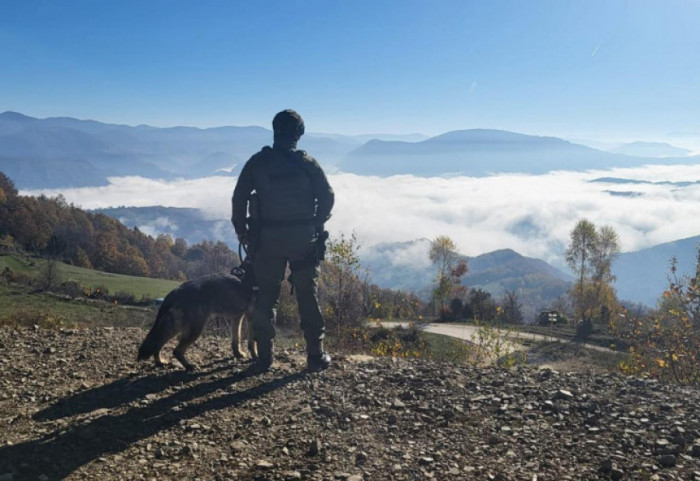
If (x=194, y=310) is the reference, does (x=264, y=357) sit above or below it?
below

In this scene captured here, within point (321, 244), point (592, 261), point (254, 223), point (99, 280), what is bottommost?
point (99, 280)

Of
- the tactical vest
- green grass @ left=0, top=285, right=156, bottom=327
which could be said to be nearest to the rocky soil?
the tactical vest

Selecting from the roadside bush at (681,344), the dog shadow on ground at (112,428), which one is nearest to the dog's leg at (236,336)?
the dog shadow on ground at (112,428)

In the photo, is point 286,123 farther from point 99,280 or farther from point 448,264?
point 448,264

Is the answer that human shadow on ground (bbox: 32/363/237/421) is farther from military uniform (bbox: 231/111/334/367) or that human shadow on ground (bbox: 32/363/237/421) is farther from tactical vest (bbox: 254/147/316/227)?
tactical vest (bbox: 254/147/316/227)

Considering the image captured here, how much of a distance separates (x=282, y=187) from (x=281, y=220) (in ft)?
1.52

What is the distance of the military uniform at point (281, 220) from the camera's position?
21.9ft

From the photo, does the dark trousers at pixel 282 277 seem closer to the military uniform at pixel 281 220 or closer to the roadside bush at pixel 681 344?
the military uniform at pixel 281 220

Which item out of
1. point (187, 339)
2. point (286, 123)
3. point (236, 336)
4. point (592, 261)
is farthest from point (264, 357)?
point (592, 261)

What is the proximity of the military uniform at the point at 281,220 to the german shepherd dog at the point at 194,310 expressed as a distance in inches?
18.8

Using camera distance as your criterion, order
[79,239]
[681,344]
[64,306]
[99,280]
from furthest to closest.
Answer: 1. [79,239]
2. [99,280]
3. [64,306]
4. [681,344]

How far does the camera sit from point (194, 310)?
679cm

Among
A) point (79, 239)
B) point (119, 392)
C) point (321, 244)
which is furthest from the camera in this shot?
point (79, 239)

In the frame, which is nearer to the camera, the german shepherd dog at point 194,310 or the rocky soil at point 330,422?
the rocky soil at point 330,422
